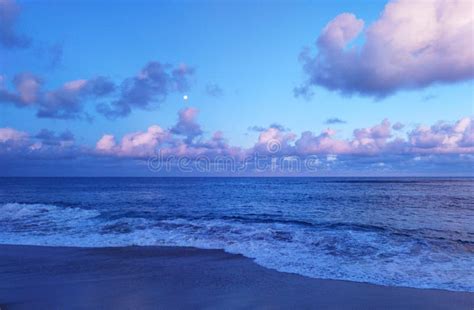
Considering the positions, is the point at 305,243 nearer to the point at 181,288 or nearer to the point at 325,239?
the point at 325,239

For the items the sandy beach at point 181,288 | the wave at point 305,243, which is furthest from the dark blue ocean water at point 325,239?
the sandy beach at point 181,288

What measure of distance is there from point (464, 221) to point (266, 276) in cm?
1775

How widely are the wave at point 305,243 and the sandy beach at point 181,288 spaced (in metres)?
1.00

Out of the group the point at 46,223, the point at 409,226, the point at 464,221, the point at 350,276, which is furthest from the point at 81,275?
the point at 464,221

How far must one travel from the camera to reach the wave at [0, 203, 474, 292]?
36.1ft

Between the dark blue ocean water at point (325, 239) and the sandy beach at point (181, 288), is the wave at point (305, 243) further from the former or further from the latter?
the sandy beach at point (181, 288)

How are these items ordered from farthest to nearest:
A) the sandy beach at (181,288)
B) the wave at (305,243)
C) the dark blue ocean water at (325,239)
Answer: the dark blue ocean water at (325,239) < the wave at (305,243) < the sandy beach at (181,288)

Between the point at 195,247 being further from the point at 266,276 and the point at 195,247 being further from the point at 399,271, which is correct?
the point at 399,271

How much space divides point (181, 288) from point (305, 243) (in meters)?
7.51

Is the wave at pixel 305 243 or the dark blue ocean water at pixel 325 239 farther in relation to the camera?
the dark blue ocean water at pixel 325 239

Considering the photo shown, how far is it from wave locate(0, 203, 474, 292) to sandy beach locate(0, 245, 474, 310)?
100cm

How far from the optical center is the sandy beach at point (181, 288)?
8.39 meters

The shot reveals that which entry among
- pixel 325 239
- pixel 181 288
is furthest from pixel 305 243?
pixel 181 288

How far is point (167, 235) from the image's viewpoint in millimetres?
17719
